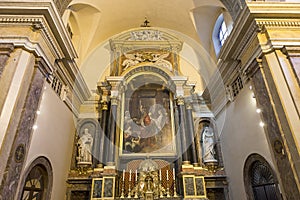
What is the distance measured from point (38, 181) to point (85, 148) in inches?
99.4

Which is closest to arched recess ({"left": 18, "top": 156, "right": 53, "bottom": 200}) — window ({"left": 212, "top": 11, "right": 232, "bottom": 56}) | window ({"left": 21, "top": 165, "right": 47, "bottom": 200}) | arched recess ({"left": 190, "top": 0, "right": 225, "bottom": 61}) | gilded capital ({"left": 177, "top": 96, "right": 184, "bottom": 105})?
window ({"left": 21, "top": 165, "right": 47, "bottom": 200})

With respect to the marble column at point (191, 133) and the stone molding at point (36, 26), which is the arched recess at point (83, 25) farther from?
the marble column at point (191, 133)

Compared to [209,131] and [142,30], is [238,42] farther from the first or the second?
[142,30]

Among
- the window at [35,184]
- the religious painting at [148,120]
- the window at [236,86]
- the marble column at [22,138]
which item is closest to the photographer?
the marble column at [22,138]

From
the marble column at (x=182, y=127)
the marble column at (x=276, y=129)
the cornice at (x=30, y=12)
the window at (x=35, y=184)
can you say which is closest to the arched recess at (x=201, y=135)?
the marble column at (x=182, y=127)

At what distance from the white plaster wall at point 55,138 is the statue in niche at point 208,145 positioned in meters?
4.89

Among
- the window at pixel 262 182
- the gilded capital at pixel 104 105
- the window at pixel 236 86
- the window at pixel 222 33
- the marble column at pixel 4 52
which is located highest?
the window at pixel 222 33

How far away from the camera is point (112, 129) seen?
8.05 m

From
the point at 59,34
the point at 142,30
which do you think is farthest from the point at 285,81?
the point at 142,30

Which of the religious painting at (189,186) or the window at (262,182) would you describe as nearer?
the window at (262,182)

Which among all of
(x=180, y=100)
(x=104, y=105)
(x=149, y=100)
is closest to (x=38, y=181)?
(x=104, y=105)

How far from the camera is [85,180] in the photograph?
7.61 metres

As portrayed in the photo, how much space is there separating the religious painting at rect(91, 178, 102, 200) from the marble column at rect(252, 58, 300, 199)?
502cm

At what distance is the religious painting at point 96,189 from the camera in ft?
22.4
